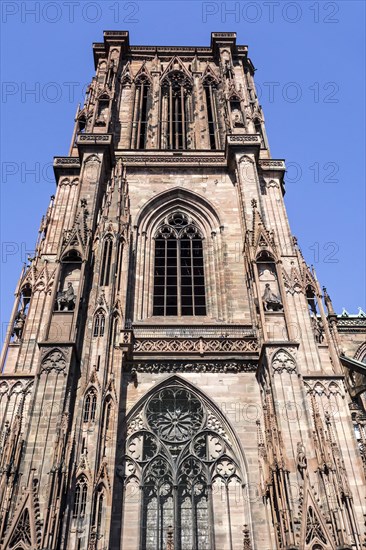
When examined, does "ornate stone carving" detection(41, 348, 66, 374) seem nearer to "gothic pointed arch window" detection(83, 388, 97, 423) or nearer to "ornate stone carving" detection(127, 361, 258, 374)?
"gothic pointed arch window" detection(83, 388, 97, 423)

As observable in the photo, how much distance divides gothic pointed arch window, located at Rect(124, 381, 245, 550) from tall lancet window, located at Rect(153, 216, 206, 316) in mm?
3700

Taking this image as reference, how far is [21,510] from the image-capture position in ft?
42.7

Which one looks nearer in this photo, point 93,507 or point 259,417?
point 93,507

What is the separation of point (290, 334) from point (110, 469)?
20.7 feet

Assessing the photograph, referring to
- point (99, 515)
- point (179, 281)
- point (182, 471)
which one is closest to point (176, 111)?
point (179, 281)

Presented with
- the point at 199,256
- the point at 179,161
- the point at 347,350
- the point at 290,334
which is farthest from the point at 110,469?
the point at 347,350

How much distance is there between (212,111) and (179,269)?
1153 cm

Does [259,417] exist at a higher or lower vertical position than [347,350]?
lower

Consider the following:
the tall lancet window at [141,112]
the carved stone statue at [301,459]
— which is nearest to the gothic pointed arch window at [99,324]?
the carved stone statue at [301,459]

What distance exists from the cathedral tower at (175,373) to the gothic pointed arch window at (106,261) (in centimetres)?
5

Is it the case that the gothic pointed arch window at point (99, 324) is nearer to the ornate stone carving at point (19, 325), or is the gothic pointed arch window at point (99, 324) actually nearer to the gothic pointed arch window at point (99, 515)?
the ornate stone carving at point (19, 325)

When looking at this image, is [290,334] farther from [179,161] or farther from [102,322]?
[179,161]

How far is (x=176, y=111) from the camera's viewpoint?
30.5 meters

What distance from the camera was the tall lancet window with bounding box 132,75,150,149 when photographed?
92.1 ft
